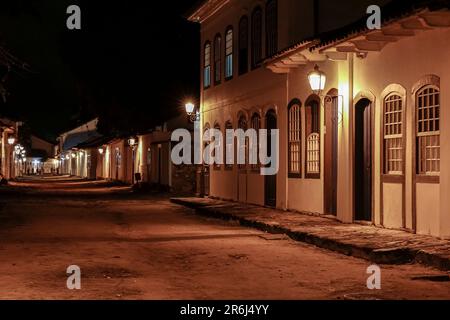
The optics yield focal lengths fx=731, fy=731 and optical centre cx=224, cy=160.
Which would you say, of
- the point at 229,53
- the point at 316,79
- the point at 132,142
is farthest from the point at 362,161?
the point at 132,142

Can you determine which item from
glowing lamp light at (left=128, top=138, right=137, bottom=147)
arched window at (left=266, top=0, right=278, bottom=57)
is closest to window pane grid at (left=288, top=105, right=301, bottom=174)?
arched window at (left=266, top=0, right=278, bottom=57)

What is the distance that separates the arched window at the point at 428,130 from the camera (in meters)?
12.9

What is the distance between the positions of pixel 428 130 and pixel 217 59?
623 inches

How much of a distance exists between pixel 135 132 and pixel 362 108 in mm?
30972

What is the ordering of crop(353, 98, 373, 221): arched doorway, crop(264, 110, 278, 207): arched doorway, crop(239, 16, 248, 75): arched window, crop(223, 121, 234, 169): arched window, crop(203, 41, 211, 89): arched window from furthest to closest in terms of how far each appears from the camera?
crop(203, 41, 211, 89): arched window
crop(223, 121, 234, 169): arched window
crop(239, 16, 248, 75): arched window
crop(264, 110, 278, 207): arched doorway
crop(353, 98, 373, 221): arched doorway

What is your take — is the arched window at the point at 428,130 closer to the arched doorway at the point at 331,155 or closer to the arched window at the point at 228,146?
the arched doorway at the point at 331,155

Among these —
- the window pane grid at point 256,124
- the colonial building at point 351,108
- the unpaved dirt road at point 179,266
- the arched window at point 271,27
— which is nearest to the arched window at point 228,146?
the colonial building at point 351,108

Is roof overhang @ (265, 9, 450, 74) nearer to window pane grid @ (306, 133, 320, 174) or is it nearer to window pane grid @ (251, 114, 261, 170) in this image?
window pane grid @ (306, 133, 320, 174)

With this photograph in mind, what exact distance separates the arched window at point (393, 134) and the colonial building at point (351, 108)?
2 centimetres

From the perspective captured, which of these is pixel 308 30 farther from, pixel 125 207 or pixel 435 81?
pixel 125 207

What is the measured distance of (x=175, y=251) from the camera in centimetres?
1271

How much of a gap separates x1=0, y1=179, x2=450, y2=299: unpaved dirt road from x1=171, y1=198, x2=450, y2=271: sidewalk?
0.22 meters

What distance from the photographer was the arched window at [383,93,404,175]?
14211mm

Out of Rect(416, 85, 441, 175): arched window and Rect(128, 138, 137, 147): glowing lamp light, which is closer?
Rect(416, 85, 441, 175): arched window
